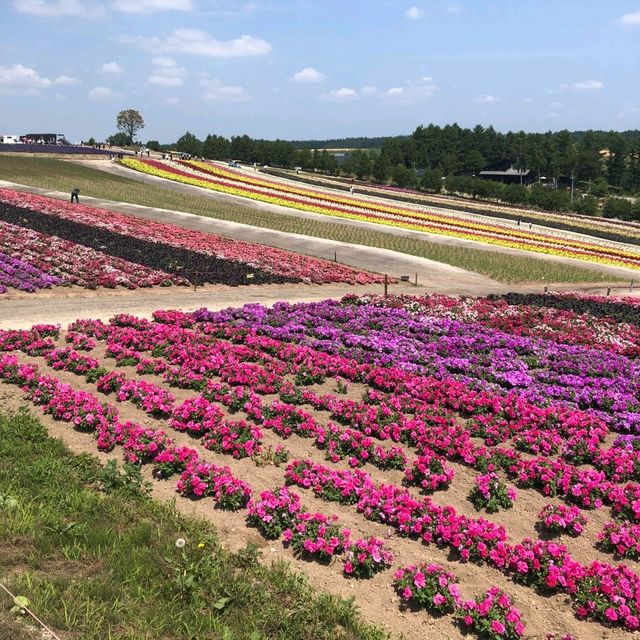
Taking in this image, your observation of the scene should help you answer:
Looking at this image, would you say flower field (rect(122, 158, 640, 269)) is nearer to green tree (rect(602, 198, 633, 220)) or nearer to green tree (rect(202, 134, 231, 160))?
green tree (rect(602, 198, 633, 220))

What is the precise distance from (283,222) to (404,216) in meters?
19.8

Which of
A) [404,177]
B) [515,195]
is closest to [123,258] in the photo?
[515,195]

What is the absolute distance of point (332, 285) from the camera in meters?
30.8

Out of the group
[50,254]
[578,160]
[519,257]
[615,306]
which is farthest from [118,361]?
[578,160]

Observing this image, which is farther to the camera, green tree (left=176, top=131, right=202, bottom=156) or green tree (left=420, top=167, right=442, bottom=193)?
green tree (left=176, top=131, right=202, bottom=156)

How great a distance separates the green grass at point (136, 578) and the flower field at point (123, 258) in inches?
715

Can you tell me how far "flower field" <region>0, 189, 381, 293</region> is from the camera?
86.4ft

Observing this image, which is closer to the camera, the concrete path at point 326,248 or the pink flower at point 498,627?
the pink flower at point 498,627

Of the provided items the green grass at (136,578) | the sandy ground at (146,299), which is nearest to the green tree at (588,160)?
the sandy ground at (146,299)

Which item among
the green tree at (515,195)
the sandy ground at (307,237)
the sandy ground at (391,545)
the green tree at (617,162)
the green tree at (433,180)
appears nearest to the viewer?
the sandy ground at (391,545)

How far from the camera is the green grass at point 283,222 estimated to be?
41.1 meters

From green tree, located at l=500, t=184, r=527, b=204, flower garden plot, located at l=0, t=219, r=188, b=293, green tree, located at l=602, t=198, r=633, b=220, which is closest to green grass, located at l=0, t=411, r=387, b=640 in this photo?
flower garden plot, located at l=0, t=219, r=188, b=293

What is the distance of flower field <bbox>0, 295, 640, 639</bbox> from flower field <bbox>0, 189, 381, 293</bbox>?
8.71m

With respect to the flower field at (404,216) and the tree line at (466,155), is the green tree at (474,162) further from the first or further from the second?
the flower field at (404,216)
